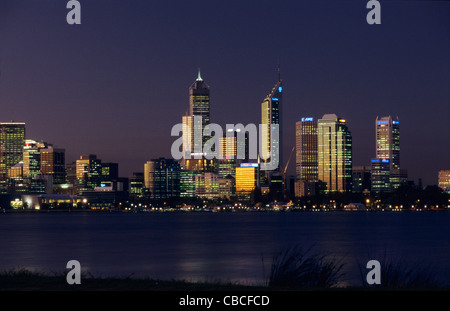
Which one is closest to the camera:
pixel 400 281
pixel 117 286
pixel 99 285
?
pixel 117 286

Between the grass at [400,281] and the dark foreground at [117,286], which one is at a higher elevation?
the dark foreground at [117,286]

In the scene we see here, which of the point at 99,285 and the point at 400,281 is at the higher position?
the point at 99,285

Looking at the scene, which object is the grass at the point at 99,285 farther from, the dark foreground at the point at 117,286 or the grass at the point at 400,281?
the grass at the point at 400,281

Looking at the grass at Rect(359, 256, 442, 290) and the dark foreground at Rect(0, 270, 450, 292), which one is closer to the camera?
the dark foreground at Rect(0, 270, 450, 292)

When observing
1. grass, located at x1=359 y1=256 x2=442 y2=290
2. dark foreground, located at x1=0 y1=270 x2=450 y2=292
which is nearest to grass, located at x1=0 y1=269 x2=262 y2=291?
dark foreground, located at x1=0 y1=270 x2=450 y2=292

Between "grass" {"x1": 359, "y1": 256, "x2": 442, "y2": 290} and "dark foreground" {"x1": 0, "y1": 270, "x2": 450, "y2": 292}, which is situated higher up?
"dark foreground" {"x1": 0, "y1": 270, "x2": 450, "y2": 292}

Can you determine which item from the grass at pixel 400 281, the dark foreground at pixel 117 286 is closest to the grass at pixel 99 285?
the dark foreground at pixel 117 286

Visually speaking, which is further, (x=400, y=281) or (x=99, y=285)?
(x=400, y=281)

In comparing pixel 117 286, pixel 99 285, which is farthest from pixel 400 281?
pixel 99 285

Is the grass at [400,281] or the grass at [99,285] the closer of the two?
the grass at [99,285]

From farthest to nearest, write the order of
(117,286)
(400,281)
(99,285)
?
(400,281), (99,285), (117,286)

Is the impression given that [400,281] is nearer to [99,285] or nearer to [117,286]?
[117,286]

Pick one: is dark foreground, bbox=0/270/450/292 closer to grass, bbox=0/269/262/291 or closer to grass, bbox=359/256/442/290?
grass, bbox=0/269/262/291
